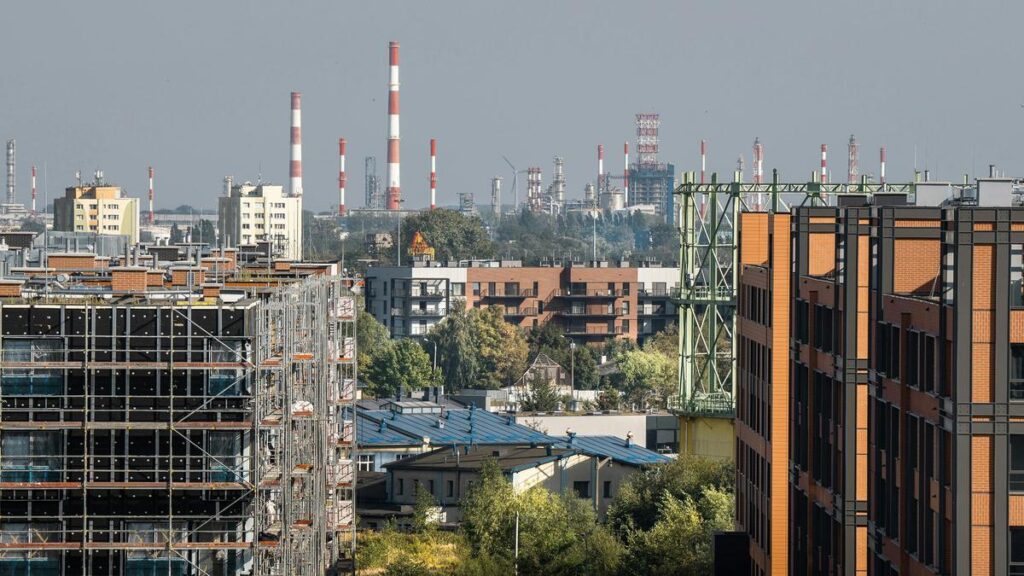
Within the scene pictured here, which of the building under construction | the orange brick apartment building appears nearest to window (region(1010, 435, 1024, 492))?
the orange brick apartment building

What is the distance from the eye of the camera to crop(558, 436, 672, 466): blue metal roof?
69.8 metres

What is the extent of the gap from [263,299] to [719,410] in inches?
1091

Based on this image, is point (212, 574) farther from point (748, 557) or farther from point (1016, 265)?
point (748, 557)

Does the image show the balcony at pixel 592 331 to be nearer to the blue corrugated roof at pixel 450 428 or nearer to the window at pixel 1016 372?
the blue corrugated roof at pixel 450 428

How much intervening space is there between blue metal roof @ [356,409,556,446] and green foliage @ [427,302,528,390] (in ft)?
146

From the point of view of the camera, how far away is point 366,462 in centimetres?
7288

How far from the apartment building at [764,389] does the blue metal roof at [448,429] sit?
23.6 metres

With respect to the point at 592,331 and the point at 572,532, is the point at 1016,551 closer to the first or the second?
the point at 572,532

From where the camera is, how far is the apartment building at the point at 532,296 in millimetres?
141500

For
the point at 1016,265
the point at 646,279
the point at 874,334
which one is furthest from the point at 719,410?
the point at 646,279

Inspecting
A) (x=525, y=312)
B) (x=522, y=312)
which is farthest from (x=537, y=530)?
(x=522, y=312)

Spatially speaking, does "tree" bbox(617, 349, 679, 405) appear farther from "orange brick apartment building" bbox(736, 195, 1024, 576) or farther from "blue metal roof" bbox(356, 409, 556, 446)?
"orange brick apartment building" bbox(736, 195, 1024, 576)

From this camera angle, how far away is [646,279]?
14400 cm

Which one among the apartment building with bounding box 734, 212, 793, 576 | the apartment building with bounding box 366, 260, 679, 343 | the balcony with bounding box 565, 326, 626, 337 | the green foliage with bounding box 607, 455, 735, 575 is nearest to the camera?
the apartment building with bounding box 734, 212, 793, 576
